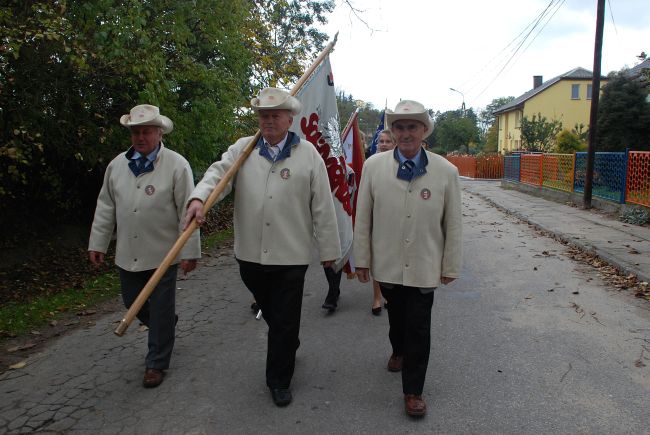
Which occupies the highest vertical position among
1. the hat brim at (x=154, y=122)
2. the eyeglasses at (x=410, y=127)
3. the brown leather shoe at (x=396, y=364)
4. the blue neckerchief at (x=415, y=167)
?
the hat brim at (x=154, y=122)

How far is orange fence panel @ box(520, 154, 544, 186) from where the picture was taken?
2006 centimetres

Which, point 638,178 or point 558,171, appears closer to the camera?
point 638,178

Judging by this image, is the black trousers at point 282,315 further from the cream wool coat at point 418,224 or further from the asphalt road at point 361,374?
the cream wool coat at point 418,224

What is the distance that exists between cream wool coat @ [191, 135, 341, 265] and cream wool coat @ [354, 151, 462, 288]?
0.35 meters

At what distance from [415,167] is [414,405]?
59.7 inches

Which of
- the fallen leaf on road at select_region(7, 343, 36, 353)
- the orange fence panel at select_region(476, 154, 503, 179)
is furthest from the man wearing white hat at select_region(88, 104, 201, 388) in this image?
the orange fence panel at select_region(476, 154, 503, 179)

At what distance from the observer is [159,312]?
3.89 metres

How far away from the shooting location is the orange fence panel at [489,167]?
33906mm

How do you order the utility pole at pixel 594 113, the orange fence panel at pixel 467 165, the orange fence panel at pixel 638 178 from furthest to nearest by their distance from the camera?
the orange fence panel at pixel 467 165, the utility pole at pixel 594 113, the orange fence panel at pixel 638 178

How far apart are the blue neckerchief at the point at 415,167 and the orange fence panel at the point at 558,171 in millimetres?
14710

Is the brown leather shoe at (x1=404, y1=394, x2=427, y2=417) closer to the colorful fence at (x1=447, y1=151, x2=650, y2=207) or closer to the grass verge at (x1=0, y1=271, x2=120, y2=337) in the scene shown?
the grass verge at (x1=0, y1=271, x2=120, y2=337)

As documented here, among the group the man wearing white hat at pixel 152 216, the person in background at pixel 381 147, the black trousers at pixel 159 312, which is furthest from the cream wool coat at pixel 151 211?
the person in background at pixel 381 147

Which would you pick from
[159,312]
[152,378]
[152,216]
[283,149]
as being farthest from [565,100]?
[152,378]

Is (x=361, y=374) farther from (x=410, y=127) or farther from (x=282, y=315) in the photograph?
(x=410, y=127)
